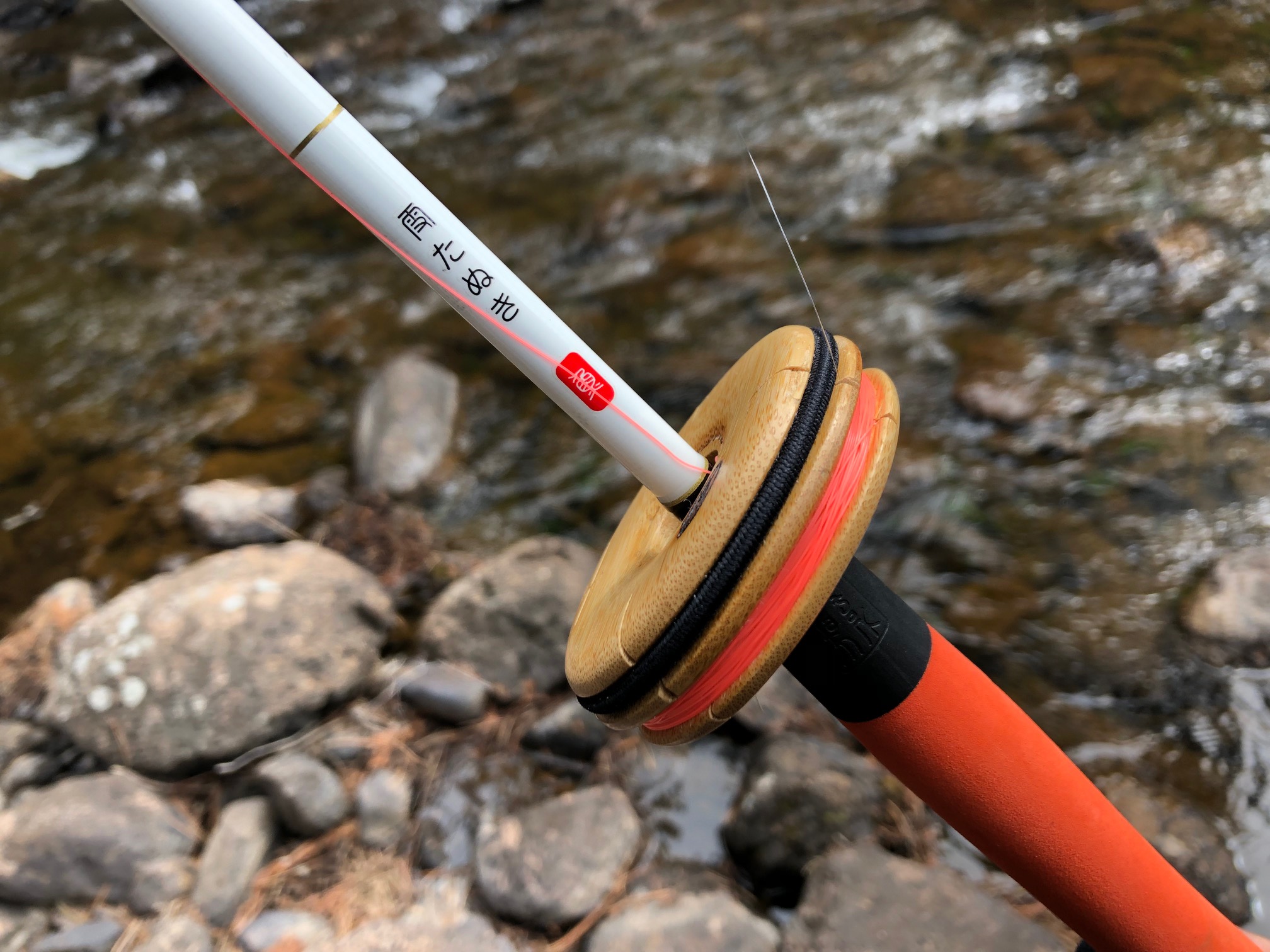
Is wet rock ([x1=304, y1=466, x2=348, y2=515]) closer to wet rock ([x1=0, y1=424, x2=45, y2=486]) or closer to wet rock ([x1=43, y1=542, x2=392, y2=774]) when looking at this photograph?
wet rock ([x1=43, y1=542, x2=392, y2=774])

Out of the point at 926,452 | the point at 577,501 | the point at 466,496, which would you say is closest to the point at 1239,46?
the point at 926,452

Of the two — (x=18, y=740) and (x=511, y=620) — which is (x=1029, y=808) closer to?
(x=511, y=620)

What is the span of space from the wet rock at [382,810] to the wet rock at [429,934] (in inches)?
8.4

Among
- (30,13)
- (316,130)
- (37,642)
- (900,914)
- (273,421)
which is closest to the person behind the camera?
(316,130)

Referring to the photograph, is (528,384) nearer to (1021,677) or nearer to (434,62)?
(1021,677)

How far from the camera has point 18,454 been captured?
3561 millimetres

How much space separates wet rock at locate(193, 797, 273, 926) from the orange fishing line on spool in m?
1.54

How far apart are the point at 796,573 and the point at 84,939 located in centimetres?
195

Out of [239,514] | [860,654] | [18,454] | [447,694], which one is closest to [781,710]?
[447,694]

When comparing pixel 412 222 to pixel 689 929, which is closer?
pixel 412 222

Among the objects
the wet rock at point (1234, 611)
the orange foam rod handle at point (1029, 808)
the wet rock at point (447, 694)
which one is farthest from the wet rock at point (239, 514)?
the wet rock at point (1234, 611)

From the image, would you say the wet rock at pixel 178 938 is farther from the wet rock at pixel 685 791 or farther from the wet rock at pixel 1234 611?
the wet rock at pixel 1234 611

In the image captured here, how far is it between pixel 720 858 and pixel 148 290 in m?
4.10

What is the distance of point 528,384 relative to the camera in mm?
3561
